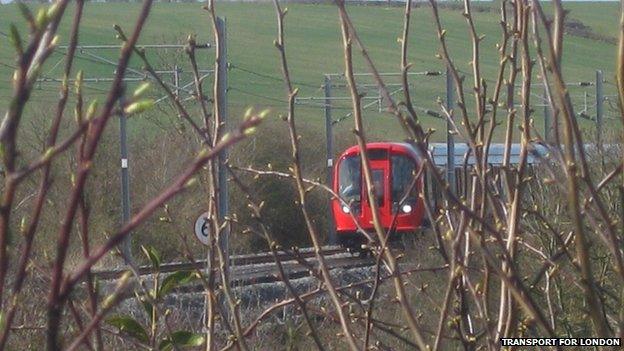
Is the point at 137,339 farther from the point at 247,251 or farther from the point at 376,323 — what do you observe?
the point at 247,251

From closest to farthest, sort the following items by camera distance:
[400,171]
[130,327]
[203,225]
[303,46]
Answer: [130,327], [203,225], [400,171], [303,46]

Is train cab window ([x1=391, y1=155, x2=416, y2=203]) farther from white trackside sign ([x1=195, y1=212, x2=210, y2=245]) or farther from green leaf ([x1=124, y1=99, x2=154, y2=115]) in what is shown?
green leaf ([x1=124, y1=99, x2=154, y2=115])

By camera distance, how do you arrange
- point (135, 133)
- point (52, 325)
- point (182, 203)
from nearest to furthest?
1. point (52, 325)
2. point (182, 203)
3. point (135, 133)

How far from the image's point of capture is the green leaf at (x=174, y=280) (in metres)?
2.55

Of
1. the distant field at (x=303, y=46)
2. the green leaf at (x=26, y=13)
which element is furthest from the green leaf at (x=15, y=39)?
the distant field at (x=303, y=46)

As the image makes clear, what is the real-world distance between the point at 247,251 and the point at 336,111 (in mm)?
17786

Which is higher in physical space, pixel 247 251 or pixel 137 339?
pixel 137 339

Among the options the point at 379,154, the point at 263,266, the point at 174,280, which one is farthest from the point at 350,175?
the point at 174,280

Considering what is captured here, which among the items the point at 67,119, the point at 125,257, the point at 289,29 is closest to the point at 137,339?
the point at 125,257

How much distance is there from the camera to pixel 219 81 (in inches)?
93.6

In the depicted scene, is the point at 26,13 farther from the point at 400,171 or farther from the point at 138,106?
the point at 400,171

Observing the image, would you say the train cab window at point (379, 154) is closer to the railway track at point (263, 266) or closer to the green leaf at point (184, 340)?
the railway track at point (263, 266)

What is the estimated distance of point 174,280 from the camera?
8.64 ft

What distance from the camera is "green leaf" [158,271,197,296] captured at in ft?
8.36
